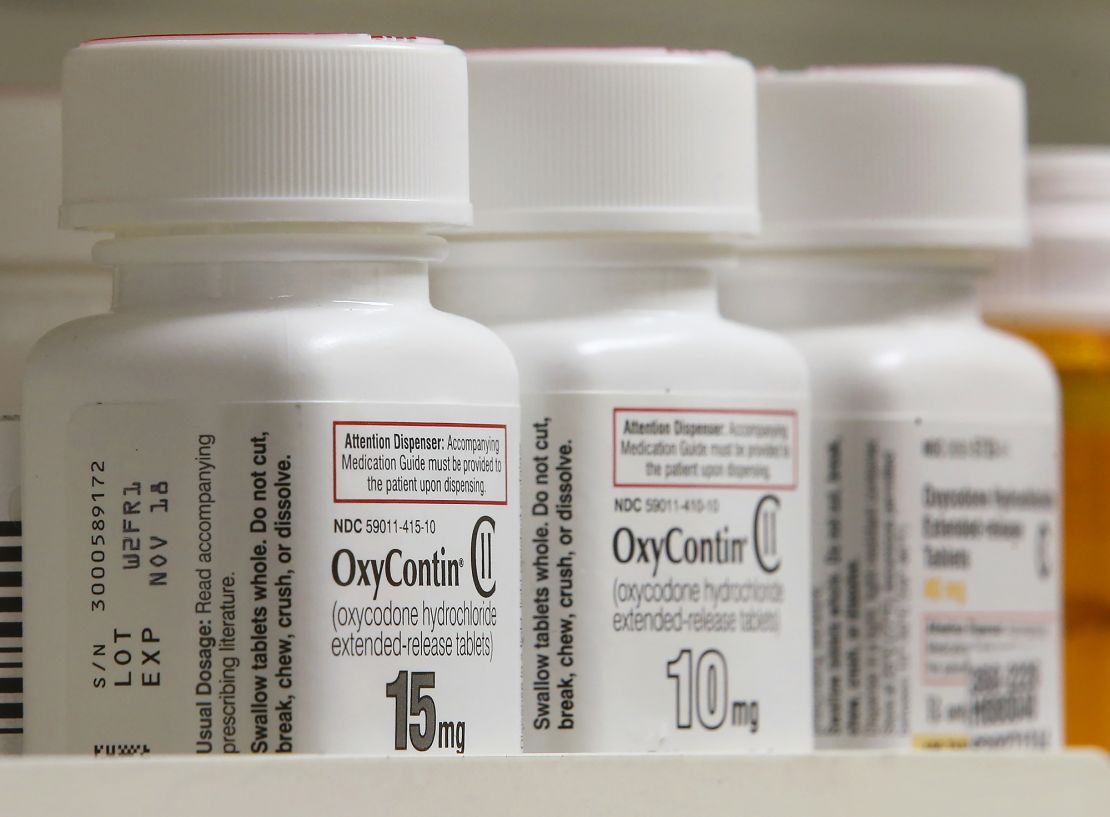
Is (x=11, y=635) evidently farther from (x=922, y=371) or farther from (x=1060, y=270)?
(x=1060, y=270)

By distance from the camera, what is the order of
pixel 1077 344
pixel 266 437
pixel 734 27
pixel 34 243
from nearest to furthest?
pixel 266 437, pixel 34 243, pixel 1077 344, pixel 734 27

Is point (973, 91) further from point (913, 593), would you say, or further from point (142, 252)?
point (142, 252)

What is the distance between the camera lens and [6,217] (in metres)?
0.55

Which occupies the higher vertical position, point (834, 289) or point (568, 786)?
point (834, 289)

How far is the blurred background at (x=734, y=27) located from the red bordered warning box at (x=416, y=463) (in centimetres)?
14

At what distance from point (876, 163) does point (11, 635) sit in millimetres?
284

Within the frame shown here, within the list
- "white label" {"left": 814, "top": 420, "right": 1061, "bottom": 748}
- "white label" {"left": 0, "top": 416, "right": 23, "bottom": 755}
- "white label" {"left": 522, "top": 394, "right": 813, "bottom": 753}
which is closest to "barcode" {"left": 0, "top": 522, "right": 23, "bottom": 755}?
"white label" {"left": 0, "top": 416, "right": 23, "bottom": 755}

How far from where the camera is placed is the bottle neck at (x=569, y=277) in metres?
0.53

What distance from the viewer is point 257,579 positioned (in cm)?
45

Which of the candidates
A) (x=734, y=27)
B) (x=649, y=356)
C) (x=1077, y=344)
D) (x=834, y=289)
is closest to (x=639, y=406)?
(x=649, y=356)

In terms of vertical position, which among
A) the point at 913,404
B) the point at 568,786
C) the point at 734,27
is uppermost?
the point at 734,27

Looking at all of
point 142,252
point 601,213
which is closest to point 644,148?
point 601,213

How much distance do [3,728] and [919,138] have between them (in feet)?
1.02

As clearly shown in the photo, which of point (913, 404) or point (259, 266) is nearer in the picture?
point (259, 266)
